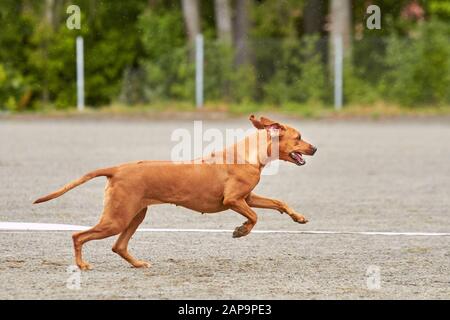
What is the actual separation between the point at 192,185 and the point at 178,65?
84.7 ft

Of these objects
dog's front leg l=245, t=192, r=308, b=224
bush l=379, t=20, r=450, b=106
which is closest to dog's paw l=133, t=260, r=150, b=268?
dog's front leg l=245, t=192, r=308, b=224

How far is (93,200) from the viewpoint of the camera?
14.5 m

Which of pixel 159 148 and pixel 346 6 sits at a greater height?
pixel 346 6

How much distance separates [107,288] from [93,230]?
64 centimetres

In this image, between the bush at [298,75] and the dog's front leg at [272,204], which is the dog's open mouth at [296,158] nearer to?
the dog's front leg at [272,204]

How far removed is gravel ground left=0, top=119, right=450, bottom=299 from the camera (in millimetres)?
8789

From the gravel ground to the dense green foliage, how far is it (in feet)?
35.3

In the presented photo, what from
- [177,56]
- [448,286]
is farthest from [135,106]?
[448,286]

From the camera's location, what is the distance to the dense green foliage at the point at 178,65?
3372cm

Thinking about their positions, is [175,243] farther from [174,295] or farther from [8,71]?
[8,71]

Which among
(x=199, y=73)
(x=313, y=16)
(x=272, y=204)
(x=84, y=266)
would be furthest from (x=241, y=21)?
(x=84, y=266)

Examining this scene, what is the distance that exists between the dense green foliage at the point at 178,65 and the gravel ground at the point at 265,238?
10750mm

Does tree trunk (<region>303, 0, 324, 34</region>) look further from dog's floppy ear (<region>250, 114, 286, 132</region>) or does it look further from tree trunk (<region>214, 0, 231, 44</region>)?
dog's floppy ear (<region>250, 114, 286, 132</region>)

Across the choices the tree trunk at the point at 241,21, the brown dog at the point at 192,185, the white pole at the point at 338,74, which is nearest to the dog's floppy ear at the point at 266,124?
the brown dog at the point at 192,185
